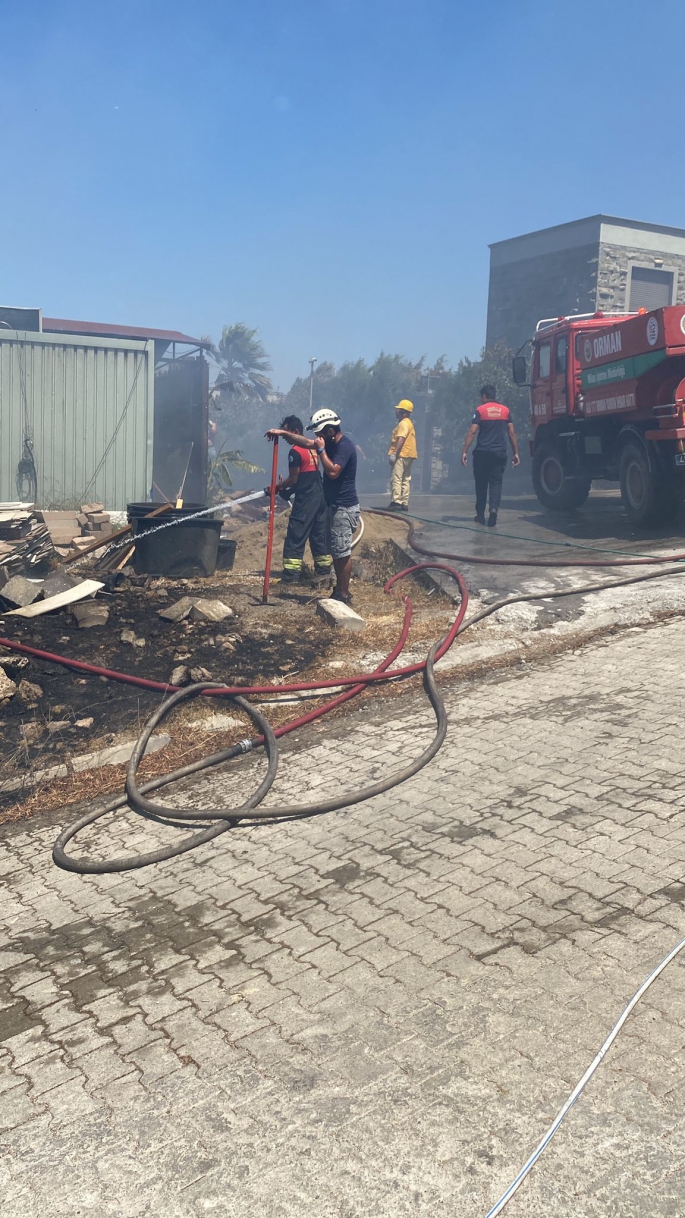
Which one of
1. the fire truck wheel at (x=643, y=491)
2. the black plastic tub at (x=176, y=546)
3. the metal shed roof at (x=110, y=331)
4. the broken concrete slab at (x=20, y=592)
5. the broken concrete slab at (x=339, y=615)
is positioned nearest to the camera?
the broken concrete slab at (x=20, y=592)

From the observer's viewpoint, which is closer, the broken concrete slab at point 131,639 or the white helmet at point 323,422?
the broken concrete slab at point 131,639

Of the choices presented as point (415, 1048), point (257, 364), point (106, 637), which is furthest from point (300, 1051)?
point (257, 364)

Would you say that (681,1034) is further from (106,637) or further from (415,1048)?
(106,637)

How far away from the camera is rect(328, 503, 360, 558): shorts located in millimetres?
8523

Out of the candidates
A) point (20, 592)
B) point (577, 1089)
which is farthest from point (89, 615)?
point (577, 1089)

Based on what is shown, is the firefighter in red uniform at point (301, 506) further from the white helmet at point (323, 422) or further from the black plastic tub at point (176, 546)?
the black plastic tub at point (176, 546)

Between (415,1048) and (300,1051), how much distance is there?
36cm

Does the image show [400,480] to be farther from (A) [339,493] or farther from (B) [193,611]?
(B) [193,611]

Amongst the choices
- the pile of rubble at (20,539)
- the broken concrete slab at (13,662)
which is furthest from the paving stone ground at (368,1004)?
the pile of rubble at (20,539)

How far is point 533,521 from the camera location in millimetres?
13438

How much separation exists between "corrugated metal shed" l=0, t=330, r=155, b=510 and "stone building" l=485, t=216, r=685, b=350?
16.4 metres

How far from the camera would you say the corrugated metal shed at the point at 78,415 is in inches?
618

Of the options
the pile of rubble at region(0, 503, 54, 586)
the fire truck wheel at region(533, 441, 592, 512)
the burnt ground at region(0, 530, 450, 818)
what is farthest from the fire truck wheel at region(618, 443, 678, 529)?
the pile of rubble at region(0, 503, 54, 586)

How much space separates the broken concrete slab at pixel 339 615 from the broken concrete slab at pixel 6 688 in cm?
274
